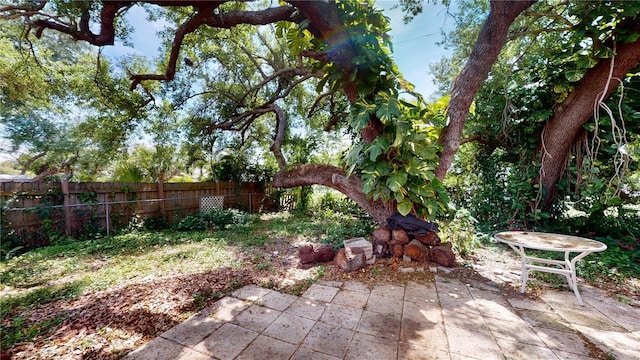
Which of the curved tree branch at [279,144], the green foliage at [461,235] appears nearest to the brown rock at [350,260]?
the green foliage at [461,235]

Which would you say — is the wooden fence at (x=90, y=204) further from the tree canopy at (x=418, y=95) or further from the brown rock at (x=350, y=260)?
the brown rock at (x=350, y=260)

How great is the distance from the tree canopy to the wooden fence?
74.7 inches

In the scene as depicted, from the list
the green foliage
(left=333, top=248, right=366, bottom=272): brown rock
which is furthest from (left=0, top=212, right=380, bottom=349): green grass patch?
the green foliage

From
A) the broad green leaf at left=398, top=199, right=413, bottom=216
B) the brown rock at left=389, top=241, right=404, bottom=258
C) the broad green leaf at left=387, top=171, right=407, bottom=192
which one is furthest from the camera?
the brown rock at left=389, top=241, right=404, bottom=258

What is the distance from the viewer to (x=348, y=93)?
3.49 m

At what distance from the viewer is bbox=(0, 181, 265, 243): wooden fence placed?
3697 mm

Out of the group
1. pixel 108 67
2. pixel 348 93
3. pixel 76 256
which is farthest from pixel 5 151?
pixel 348 93

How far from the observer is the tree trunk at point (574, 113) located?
323cm

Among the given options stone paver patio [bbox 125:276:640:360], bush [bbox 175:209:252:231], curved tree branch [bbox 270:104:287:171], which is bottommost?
stone paver patio [bbox 125:276:640:360]

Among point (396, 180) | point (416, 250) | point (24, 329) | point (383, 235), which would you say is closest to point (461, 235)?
point (416, 250)

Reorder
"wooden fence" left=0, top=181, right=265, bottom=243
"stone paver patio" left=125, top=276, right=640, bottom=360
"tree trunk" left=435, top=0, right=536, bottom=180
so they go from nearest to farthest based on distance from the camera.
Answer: "stone paver patio" left=125, top=276, right=640, bottom=360 → "tree trunk" left=435, top=0, right=536, bottom=180 → "wooden fence" left=0, top=181, right=265, bottom=243

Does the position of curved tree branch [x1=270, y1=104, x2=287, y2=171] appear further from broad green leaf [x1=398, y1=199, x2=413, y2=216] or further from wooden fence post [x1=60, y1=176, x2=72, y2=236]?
wooden fence post [x1=60, y1=176, x2=72, y2=236]

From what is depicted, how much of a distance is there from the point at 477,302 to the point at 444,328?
26.9 inches

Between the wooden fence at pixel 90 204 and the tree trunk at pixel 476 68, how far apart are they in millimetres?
6420
